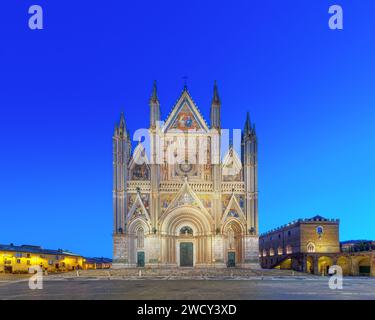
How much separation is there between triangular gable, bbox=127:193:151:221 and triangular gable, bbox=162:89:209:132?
397 inches

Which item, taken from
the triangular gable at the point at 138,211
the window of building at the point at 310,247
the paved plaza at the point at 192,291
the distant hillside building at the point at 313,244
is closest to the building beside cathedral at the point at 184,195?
the triangular gable at the point at 138,211

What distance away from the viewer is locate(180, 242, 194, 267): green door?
59938mm

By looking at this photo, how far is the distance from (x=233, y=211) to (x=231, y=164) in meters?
6.26

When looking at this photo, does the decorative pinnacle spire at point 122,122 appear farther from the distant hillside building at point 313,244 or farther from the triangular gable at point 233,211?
the distant hillside building at point 313,244

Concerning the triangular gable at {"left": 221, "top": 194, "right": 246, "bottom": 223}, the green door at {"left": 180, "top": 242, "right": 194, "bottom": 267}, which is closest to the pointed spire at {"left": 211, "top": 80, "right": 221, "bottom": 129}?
the triangular gable at {"left": 221, "top": 194, "right": 246, "bottom": 223}

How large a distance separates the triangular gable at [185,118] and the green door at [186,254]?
15.1m

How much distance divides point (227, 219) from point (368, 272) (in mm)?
19850

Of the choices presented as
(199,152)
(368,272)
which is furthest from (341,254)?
(199,152)

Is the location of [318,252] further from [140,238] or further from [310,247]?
[140,238]

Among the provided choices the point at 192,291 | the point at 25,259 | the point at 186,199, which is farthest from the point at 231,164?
the point at 25,259

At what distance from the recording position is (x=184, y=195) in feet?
196

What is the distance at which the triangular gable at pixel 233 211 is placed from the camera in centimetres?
5944

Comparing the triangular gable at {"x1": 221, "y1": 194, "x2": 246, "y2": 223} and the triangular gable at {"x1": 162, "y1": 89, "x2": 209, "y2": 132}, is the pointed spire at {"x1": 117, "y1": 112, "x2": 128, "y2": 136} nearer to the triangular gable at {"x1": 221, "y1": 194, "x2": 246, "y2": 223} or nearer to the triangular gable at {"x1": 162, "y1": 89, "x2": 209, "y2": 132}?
the triangular gable at {"x1": 162, "y1": 89, "x2": 209, "y2": 132}

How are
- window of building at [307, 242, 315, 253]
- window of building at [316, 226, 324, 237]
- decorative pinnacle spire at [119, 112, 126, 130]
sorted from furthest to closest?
window of building at [316, 226, 324, 237] < window of building at [307, 242, 315, 253] < decorative pinnacle spire at [119, 112, 126, 130]
